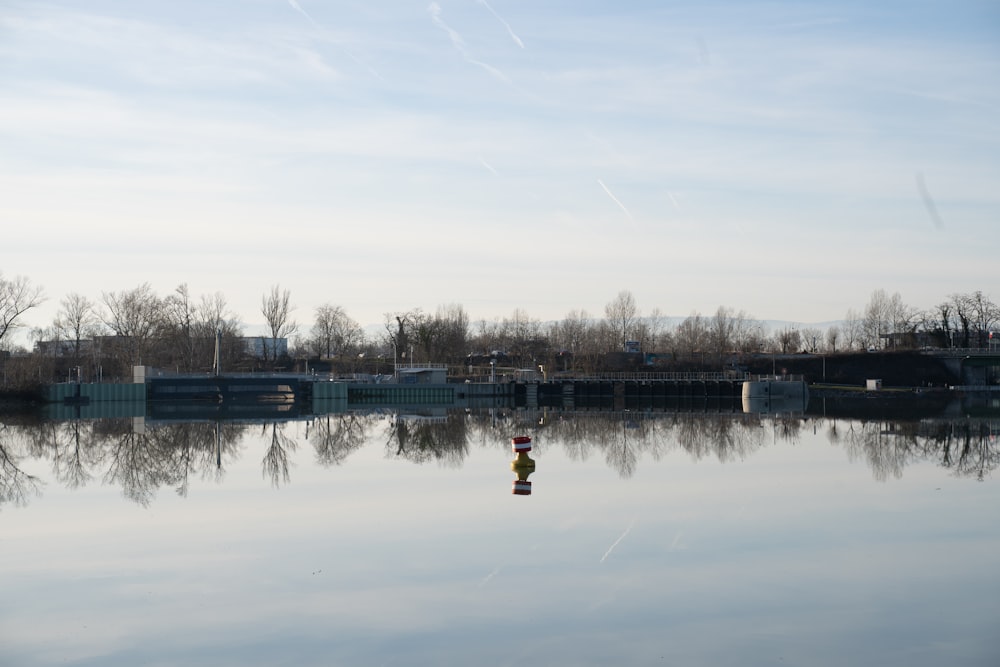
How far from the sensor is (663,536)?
17.3 metres

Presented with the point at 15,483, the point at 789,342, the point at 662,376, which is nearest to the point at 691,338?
the point at 789,342

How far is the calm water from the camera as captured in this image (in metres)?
11.3

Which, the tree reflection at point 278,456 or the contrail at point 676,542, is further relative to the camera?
the tree reflection at point 278,456

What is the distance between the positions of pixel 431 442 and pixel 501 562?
24.1 m

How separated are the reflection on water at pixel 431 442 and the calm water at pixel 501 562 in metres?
0.40

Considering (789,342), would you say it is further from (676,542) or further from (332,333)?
(676,542)

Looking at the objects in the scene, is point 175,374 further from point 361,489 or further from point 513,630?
point 513,630

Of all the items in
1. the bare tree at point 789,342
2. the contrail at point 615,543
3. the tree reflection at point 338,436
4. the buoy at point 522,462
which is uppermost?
the bare tree at point 789,342

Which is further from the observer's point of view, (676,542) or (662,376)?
(662,376)

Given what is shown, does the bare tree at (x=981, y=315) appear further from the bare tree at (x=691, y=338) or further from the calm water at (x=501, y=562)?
the calm water at (x=501, y=562)

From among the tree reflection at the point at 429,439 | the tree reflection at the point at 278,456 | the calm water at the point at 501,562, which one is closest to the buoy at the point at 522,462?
the calm water at the point at 501,562

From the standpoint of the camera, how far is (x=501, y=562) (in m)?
15.2

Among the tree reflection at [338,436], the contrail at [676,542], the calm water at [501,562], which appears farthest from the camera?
the tree reflection at [338,436]

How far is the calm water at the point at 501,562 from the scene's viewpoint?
11.3 metres
